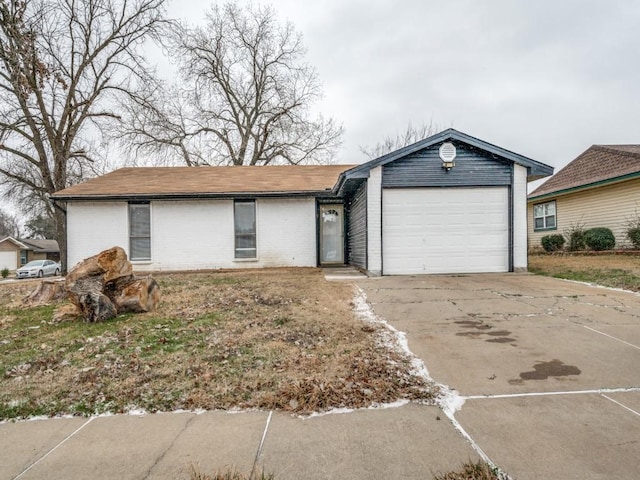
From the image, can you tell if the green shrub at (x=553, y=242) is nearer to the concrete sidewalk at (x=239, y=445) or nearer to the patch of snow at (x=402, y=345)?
the patch of snow at (x=402, y=345)

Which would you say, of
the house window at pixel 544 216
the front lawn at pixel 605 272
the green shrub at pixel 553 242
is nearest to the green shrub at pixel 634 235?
the front lawn at pixel 605 272

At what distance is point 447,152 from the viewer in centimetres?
970

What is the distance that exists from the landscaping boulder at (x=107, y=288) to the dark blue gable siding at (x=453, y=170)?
6579mm

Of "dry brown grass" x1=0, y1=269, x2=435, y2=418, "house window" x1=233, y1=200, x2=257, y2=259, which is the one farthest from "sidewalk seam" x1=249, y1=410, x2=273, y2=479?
"house window" x1=233, y1=200, x2=257, y2=259

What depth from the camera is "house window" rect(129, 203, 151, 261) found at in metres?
12.5

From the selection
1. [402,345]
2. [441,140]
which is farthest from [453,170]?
[402,345]

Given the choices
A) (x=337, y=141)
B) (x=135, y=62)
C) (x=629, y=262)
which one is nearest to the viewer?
(x=629, y=262)

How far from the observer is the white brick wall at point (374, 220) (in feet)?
31.5

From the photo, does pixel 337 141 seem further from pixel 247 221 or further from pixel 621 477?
pixel 621 477

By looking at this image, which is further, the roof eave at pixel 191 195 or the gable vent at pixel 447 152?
the roof eave at pixel 191 195

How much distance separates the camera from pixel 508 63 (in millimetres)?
17266

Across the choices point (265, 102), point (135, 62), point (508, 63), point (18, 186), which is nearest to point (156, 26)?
point (135, 62)

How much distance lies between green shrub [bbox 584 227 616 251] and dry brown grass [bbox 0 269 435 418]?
12.8 meters

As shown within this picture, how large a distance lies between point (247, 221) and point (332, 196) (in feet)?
10.3
